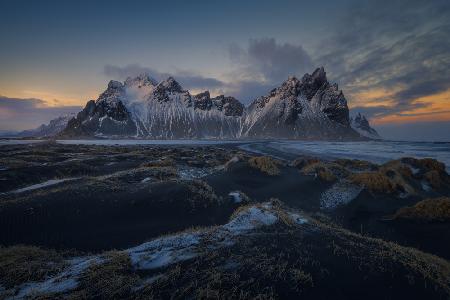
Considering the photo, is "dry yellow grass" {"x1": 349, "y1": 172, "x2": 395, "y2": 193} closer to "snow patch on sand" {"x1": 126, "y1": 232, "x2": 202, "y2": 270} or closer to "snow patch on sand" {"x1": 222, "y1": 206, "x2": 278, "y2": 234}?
"snow patch on sand" {"x1": 222, "y1": 206, "x2": 278, "y2": 234}

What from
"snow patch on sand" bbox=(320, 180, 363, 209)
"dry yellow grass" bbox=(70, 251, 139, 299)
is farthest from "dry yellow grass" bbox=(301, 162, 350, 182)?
"dry yellow grass" bbox=(70, 251, 139, 299)

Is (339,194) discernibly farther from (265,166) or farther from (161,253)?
(161,253)

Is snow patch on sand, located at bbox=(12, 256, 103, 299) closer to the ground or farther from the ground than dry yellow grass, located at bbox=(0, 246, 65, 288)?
farther from the ground

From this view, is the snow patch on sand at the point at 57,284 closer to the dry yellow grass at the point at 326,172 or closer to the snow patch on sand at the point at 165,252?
the snow patch on sand at the point at 165,252

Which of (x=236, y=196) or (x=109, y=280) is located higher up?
(x=109, y=280)

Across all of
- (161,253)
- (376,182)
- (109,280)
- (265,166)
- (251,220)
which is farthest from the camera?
(265,166)

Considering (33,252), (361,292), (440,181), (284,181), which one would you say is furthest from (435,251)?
(440,181)

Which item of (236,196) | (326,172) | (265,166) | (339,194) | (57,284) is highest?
(265,166)

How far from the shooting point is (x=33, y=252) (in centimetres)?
988

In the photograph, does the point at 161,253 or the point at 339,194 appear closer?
the point at 161,253

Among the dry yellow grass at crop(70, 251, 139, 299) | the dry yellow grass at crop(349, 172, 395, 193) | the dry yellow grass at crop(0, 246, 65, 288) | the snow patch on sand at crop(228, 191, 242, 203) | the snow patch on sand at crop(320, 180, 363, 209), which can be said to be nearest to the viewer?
the dry yellow grass at crop(70, 251, 139, 299)

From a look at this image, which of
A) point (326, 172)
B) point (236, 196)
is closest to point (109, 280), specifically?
point (236, 196)

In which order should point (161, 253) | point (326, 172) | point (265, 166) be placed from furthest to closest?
point (265, 166)
point (326, 172)
point (161, 253)

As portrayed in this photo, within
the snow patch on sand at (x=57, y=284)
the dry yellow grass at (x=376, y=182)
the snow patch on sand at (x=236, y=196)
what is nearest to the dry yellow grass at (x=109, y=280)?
the snow patch on sand at (x=57, y=284)
